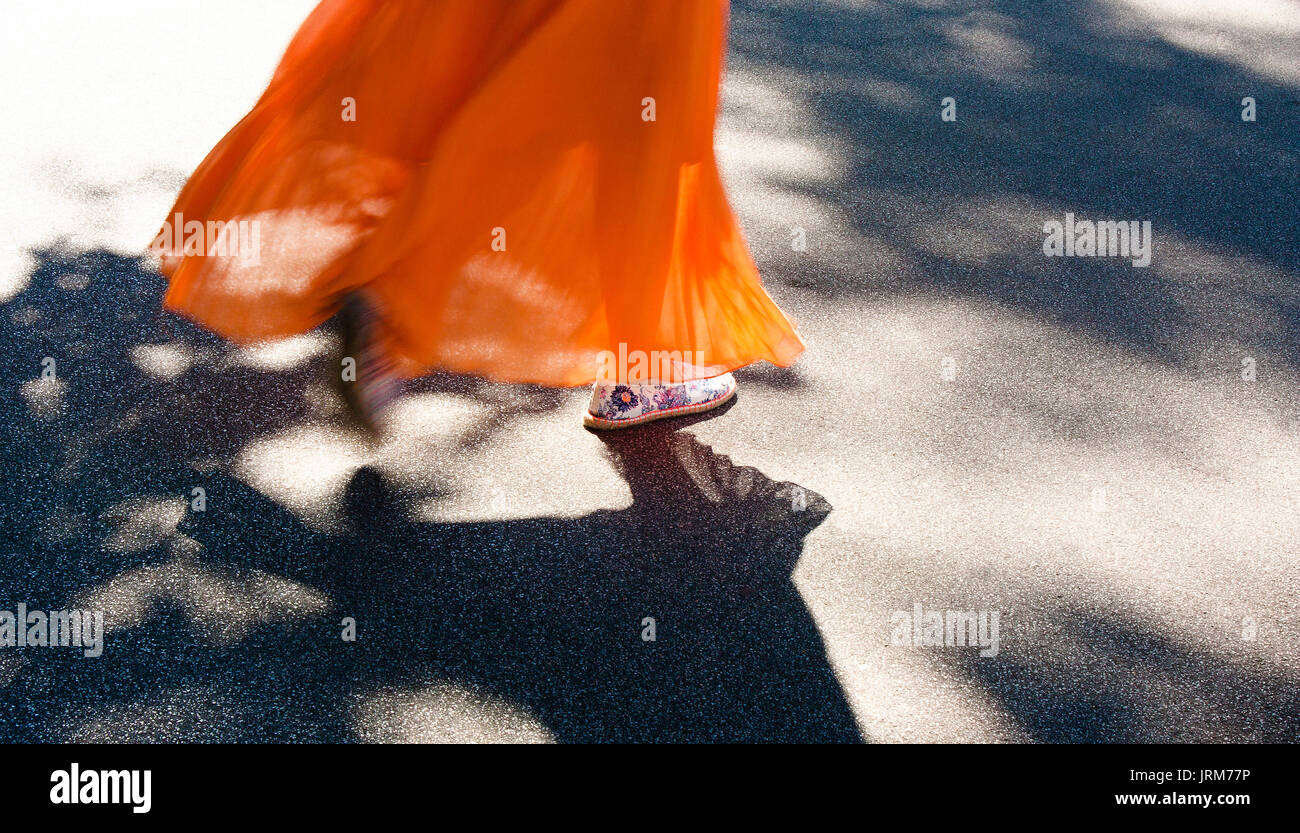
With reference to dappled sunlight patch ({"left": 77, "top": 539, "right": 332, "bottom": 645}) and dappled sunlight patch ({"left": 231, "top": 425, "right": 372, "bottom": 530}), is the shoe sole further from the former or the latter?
dappled sunlight patch ({"left": 77, "top": 539, "right": 332, "bottom": 645})

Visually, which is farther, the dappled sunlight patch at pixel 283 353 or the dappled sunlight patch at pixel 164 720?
the dappled sunlight patch at pixel 283 353

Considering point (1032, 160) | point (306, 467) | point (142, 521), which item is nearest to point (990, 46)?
point (1032, 160)

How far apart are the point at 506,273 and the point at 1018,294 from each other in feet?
5.97

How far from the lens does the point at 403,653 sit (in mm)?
2445

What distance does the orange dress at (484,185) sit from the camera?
2697mm

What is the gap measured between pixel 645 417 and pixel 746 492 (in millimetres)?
350

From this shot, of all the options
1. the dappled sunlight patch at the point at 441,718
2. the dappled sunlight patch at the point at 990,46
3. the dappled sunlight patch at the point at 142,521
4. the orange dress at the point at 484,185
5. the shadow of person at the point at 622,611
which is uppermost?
the dappled sunlight patch at the point at 990,46

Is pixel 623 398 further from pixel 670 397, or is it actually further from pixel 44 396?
pixel 44 396

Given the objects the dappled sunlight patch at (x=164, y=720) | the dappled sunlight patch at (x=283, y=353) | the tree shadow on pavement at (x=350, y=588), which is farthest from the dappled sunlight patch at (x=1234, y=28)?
the dappled sunlight patch at (x=164, y=720)

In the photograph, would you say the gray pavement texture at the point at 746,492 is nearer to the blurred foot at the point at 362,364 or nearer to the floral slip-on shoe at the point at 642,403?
the floral slip-on shoe at the point at 642,403

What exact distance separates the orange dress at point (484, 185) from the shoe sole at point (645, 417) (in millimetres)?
264

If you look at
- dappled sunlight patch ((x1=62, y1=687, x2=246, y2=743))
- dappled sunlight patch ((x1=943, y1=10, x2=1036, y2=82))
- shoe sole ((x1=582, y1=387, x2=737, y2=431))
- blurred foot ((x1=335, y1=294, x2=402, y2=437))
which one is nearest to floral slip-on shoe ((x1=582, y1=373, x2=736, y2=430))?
shoe sole ((x1=582, y1=387, x2=737, y2=431))

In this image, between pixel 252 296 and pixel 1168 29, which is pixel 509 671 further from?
pixel 1168 29

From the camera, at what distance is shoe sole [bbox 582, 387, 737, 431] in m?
3.13
